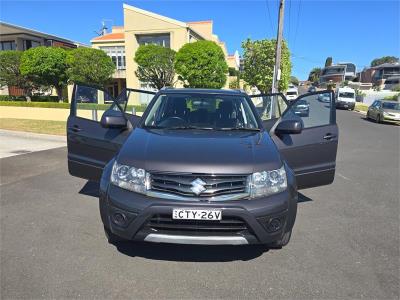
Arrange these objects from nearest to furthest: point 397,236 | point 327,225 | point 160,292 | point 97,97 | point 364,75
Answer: point 160,292, point 397,236, point 327,225, point 97,97, point 364,75

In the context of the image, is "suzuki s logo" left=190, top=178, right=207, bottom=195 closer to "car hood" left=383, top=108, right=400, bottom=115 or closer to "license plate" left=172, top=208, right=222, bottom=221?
"license plate" left=172, top=208, right=222, bottom=221

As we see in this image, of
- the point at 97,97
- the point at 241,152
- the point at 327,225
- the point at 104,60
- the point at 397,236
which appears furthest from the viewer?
the point at 104,60

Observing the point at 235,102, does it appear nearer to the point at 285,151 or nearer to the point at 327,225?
the point at 285,151

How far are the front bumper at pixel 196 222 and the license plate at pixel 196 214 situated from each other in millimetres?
32

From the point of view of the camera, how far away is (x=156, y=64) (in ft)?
91.6

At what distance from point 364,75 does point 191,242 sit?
136393 millimetres

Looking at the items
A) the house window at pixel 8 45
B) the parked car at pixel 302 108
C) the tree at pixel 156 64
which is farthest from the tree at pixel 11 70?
the parked car at pixel 302 108

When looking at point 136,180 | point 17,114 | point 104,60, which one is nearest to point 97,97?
point 136,180

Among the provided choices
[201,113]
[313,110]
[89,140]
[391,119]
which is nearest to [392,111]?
[391,119]

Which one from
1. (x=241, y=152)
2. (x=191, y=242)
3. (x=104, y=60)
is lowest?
(x=191, y=242)

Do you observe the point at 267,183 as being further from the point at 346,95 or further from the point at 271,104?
the point at 346,95

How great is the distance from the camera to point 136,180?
3066 millimetres

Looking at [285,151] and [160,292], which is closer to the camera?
[160,292]

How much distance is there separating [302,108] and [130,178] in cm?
300
